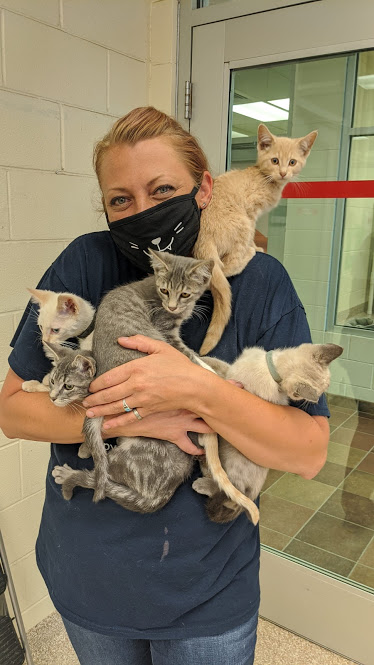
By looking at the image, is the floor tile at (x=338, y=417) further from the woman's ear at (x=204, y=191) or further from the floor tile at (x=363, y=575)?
the woman's ear at (x=204, y=191)

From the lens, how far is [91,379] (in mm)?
1139

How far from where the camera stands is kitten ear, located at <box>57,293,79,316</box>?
1.21 metres

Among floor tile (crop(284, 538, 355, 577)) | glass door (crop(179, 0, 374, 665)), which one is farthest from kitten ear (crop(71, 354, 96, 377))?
floor tile (crop(284, 538, 355, 577))

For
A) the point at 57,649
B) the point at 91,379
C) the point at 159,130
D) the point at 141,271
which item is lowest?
the point at 57,649

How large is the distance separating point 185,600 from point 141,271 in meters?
0.82

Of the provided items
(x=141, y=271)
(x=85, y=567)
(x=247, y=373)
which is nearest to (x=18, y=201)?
(x=141, y=271)

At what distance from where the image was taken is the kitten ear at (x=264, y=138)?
5.58 feet

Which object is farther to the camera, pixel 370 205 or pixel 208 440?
pixel 370 205

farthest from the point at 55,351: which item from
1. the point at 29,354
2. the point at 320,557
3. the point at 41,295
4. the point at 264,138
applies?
the point at 320,557

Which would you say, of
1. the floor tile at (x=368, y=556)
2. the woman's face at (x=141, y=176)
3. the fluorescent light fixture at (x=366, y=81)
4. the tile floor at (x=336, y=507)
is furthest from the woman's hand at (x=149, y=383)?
the floor tile at (x=368, y=556)

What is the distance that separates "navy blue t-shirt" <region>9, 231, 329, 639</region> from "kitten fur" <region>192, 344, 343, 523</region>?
3 centimetres

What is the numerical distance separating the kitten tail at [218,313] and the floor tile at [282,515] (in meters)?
1.59

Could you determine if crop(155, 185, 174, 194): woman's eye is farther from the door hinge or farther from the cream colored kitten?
the door hinge

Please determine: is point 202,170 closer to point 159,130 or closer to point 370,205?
point 159,130
